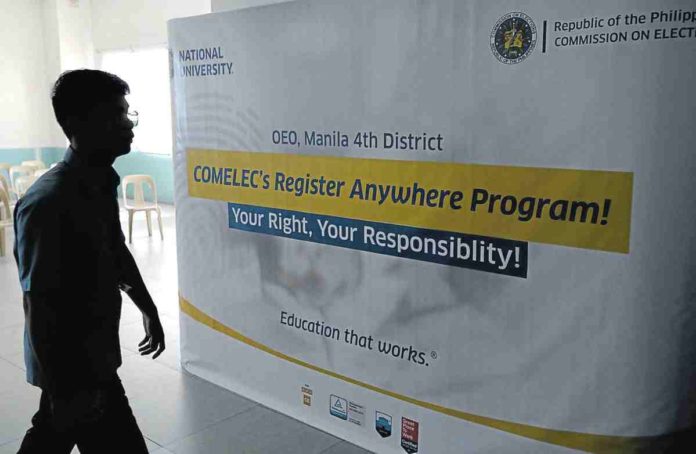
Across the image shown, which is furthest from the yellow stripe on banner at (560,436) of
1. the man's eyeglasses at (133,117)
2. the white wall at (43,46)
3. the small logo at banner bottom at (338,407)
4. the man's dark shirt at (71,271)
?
the white wall at (43,46)

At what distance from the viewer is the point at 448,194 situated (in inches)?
103

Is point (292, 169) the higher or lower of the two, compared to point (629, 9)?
lower

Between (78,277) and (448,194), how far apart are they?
144 cm

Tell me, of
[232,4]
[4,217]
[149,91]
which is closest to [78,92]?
[232,4]

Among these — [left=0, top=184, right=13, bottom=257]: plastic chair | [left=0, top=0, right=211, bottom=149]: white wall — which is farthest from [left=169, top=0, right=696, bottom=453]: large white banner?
[left=0, top=0, right=211, bottom=149]: white wall

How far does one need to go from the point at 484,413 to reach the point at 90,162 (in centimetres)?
180

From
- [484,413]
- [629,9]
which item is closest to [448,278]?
[484,413]

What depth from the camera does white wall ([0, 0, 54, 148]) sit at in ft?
37.7

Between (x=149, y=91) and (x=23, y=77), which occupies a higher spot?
(x=23, y=77)

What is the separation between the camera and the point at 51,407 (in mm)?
1763

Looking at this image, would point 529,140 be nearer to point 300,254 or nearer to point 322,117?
point 322,117

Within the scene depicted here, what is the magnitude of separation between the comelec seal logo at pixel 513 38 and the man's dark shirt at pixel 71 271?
1456mm

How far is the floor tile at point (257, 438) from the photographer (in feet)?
10.00

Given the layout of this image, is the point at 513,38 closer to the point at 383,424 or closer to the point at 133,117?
the point at 133,117
